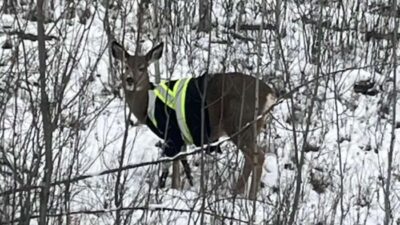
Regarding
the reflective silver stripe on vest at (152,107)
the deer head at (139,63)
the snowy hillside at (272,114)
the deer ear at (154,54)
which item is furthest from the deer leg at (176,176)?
the deer ear at (154,54)

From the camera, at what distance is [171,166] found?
24.8 ft

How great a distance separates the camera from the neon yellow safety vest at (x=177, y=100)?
6.88m

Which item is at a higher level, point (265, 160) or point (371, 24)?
point (371, 24)

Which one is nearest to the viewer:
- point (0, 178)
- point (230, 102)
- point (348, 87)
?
point (0, 178)

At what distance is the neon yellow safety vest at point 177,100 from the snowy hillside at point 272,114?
7.3 inches

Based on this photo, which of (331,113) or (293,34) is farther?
(293,34)

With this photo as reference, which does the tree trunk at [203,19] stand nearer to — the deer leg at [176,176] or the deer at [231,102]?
the deer at [231,102]

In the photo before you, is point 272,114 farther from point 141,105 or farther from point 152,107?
point 141,105

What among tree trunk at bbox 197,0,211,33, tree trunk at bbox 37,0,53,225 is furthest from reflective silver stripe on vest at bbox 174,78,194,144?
tree trunk at bbox 37,0,53,225

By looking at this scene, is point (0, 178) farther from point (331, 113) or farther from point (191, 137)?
point (331, 113)

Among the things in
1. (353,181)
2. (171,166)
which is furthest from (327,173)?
(171,166)

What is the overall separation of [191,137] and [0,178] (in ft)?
10.4

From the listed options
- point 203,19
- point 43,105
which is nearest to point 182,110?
point 203,19

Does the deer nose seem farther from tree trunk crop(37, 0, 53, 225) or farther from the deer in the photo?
tree trunk crop(37, 0, 53, 225)
